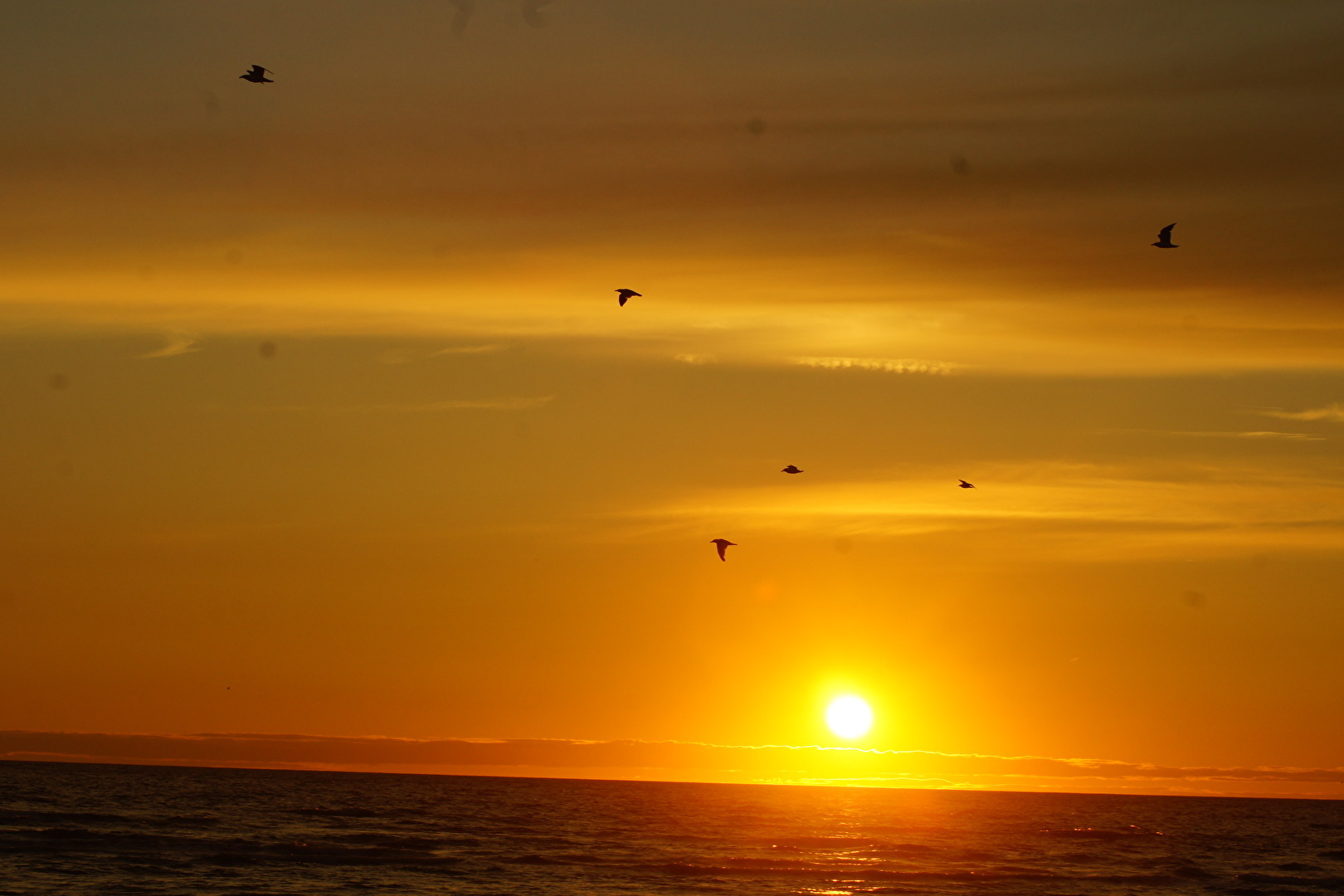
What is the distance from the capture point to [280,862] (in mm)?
63531

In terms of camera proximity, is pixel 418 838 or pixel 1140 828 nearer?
pixel 418 838

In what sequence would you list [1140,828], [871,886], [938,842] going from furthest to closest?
[1140,828], [938,842], [871,886]

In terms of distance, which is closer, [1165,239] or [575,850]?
[1165,239]

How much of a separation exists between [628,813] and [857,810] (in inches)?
1307

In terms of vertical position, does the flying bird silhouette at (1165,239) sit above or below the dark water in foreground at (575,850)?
above

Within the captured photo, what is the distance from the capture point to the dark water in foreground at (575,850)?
59.4 meters

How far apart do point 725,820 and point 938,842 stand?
23.7 meters

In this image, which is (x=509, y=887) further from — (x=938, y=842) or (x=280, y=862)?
(x=938, y=842)

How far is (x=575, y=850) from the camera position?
250 ft

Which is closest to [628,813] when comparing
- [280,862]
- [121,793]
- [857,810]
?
[857,810]

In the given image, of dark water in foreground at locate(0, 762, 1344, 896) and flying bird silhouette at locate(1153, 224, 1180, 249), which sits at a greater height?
flying bird silhouette at locate(1153, 224, 1180, 249)

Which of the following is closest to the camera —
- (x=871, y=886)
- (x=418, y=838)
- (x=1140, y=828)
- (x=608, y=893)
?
(x=608, y=893)

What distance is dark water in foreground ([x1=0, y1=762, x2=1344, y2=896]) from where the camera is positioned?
195 ft

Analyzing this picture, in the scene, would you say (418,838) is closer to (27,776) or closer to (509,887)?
(509,887)
